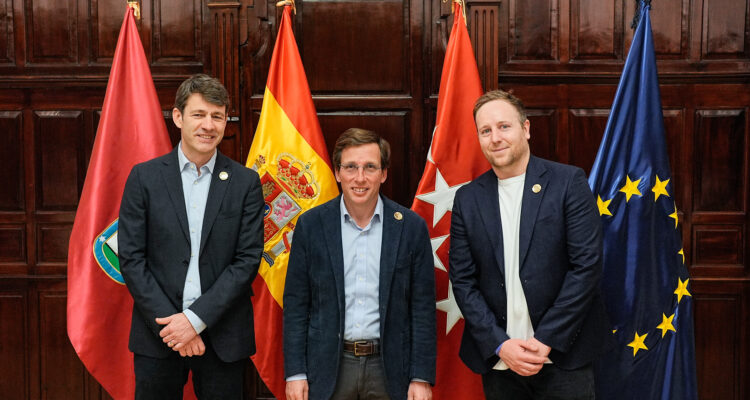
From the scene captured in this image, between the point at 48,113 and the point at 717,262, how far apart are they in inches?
162

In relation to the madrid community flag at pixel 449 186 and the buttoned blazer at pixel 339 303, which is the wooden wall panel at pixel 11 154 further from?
the madrid community flag at pixel 449 186

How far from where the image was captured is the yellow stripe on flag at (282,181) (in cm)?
313

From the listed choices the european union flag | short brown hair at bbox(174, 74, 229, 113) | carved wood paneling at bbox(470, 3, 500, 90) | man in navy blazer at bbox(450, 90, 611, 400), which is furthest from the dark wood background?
man in navy blazer at bbox(450, 90, 611, 400)

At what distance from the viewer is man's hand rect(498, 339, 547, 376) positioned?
2.17 meters

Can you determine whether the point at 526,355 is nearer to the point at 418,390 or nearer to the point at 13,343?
the point at 418,390

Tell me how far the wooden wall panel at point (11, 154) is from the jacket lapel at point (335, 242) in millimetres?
2375

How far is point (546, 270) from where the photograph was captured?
7.36ft

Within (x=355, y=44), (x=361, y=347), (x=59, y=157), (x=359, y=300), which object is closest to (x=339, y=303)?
(x=359, y=300)

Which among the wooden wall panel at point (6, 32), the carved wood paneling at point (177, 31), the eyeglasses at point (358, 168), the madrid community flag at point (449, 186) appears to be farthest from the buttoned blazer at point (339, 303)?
the wooden wall panel at point (6, 32)

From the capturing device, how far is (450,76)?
3.15m

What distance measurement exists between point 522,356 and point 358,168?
0.90 metres

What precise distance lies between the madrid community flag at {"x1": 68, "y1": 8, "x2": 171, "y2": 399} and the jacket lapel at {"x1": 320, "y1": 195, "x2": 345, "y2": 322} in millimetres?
1227

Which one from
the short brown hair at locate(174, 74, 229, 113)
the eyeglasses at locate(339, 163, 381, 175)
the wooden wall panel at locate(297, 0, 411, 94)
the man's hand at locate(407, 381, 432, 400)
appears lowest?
the man's hand at locate(407, 381, 432, 400)

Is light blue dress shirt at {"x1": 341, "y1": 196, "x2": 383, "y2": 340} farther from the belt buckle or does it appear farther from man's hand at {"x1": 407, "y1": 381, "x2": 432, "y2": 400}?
man's hand at {"x1": 407, "y1": 381, "x2": 432, "y2": 400}
